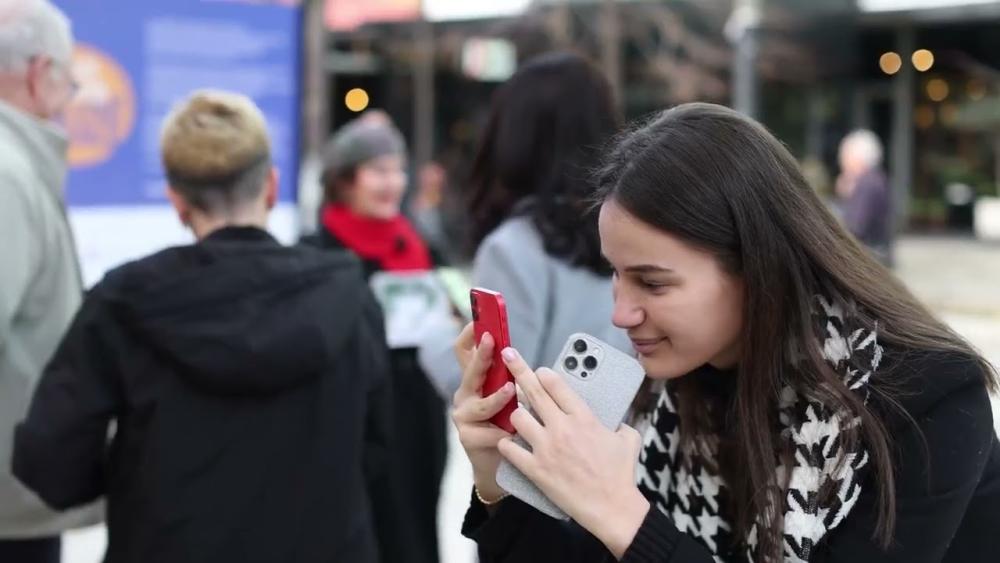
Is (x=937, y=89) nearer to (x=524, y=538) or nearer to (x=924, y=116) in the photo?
(x=924, y=116)

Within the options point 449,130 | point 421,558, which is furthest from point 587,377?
point 449,130

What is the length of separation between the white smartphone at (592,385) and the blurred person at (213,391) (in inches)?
36.7

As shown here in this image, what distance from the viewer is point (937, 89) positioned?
732 inches

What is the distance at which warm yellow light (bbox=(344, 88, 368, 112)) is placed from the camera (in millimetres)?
19031

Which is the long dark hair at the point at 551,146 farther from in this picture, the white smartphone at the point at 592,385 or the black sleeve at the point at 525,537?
the white smartphone at the point at 592,385

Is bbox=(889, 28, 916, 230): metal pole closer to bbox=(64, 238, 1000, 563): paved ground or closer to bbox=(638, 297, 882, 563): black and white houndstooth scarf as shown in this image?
bbox=(64, 238, 1000, 563): paved ground

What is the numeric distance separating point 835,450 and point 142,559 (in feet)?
4.61

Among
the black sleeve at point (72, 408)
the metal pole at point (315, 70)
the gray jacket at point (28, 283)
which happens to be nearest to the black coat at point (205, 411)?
the black sleeve at point (72, 408)

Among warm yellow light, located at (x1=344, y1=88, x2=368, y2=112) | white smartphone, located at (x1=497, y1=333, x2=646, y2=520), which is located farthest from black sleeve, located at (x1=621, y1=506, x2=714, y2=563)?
warm yellow light, located at (x1=344, y1=88, x2=368, y2=112)

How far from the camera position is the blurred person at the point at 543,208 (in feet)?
8.07

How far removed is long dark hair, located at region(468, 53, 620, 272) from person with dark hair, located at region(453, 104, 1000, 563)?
3.28 ft

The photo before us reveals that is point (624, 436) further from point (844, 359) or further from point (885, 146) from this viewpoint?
point (885, 146)

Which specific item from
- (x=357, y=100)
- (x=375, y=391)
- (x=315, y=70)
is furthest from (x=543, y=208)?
(x=357, y=100)

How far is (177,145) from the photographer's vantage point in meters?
2.23
